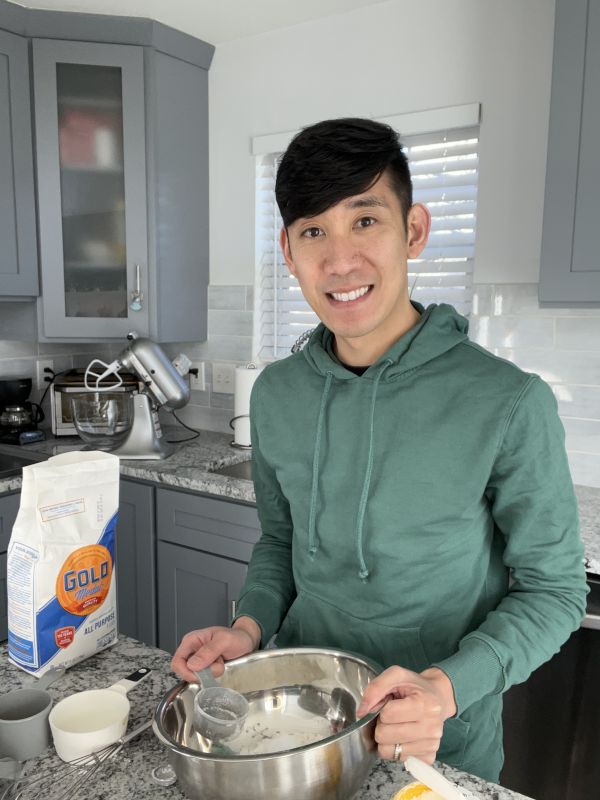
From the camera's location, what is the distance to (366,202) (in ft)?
3.07

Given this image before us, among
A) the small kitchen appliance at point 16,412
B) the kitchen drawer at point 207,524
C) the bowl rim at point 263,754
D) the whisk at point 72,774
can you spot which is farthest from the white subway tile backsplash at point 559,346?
the small kitchen appliance at point 16,412

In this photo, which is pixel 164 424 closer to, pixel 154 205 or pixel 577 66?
pixel 154 205

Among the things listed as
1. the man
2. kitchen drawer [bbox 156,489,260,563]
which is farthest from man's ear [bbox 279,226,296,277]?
kitchen drawer [bbox 156,489,260,563]

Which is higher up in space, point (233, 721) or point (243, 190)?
point (243, 190)

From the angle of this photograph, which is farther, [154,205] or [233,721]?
[154,205]

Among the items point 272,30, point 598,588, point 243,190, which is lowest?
point 598,588

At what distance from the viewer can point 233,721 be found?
79 cm

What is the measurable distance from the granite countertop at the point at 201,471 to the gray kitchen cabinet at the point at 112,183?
42cm

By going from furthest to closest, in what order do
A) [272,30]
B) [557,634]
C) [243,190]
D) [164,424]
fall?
[164,424] → [243,190] → [272,30] → [557,634]

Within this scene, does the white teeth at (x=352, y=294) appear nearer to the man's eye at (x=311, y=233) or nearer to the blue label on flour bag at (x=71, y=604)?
the man's eye at (x=311, y=233)

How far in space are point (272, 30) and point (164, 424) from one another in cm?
160

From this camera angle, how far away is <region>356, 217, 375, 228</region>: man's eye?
948 millimetres

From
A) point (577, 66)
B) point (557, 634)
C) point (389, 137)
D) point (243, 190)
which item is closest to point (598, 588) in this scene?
point (557, 634)

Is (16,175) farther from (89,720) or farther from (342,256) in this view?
(89,720)
